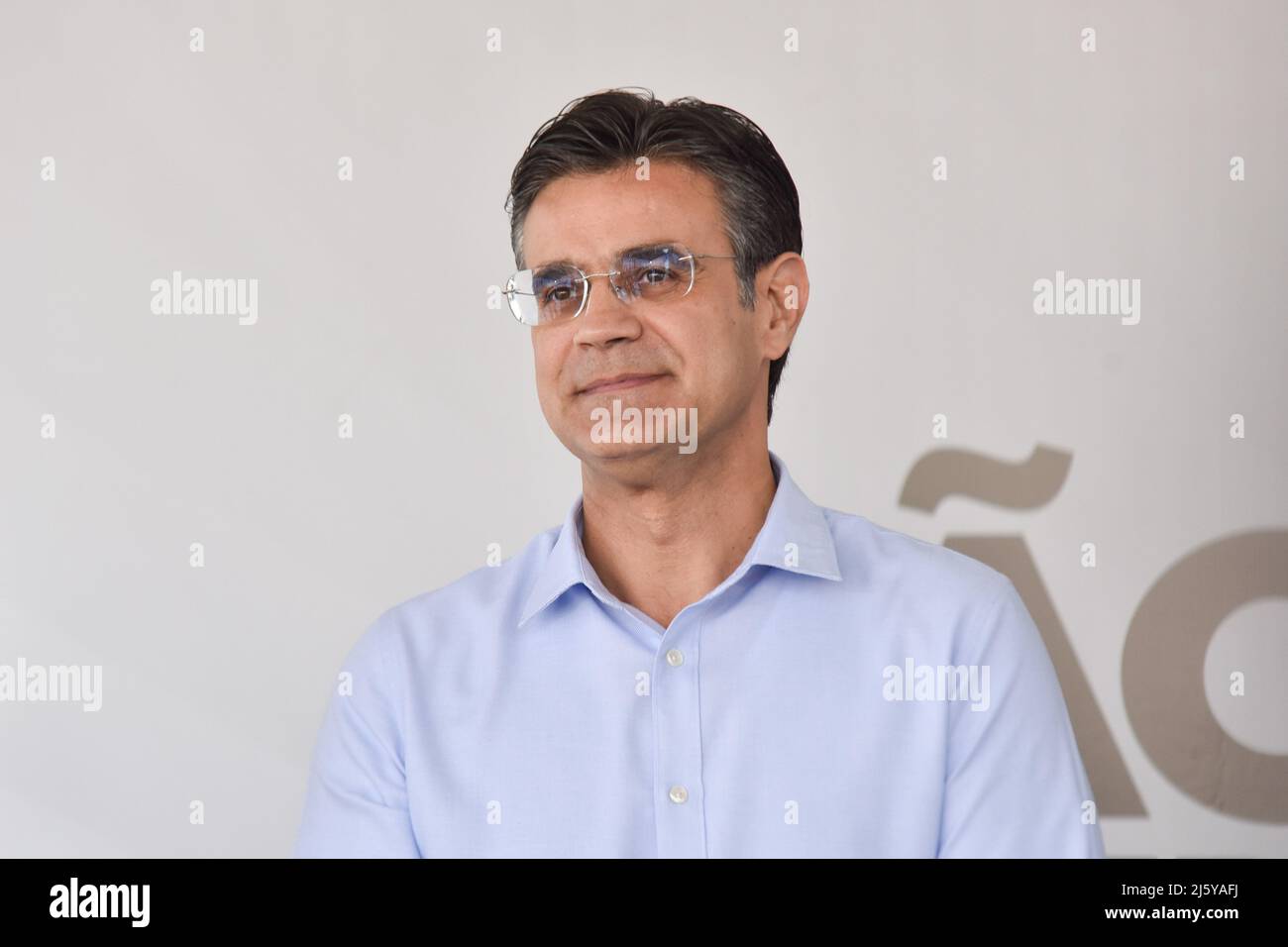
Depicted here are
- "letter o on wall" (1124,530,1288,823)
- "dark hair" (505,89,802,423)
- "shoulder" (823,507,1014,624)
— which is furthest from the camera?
"letter o on wall" (1124,530,1288,823)

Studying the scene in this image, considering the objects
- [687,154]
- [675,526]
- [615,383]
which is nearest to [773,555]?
[675,526]

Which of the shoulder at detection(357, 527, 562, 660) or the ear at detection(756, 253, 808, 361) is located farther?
the ear at detection(756, 253, 808, 361)

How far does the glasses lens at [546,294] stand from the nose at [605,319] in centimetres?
2

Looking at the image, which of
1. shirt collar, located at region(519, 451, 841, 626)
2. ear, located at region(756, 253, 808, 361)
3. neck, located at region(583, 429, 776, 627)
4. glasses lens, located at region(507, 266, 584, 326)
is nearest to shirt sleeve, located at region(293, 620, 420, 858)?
shirt collar, located at region(519, 451, 841, 626)

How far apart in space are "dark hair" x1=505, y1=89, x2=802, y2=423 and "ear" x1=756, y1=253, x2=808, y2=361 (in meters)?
0.02

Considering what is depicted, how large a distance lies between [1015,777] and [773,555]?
40cm

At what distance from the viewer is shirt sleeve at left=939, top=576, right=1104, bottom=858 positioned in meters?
1.53

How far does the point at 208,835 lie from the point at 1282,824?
203 cm

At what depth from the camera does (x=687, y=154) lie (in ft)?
5.78

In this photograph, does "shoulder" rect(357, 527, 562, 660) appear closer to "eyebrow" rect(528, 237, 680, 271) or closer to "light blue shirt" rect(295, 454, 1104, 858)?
"light blue shirt" rect(295, 454, 1104, 858)

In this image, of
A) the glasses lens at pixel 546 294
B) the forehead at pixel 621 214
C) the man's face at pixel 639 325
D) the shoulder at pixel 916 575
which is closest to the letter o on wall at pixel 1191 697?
the shoulder at pixel 916 575

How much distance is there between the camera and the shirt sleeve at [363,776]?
1.61m
